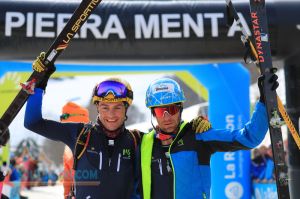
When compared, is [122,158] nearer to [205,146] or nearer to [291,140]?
[205,146]

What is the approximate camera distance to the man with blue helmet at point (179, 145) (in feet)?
A: 8.48

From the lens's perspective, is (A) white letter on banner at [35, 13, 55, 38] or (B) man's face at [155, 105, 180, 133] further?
(A) white letter on banner at [35, 13, 55, 38]

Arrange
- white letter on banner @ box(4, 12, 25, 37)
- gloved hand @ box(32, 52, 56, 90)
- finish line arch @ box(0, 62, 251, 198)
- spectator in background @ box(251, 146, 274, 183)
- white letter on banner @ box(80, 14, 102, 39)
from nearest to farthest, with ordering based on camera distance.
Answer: gloved hand @ box(32, 52, 56, 90)
white letter on banner @ box(4, 12, 25, 37)
white letter on banner @ box(80, 14, 102, 39)
finish line arch @ box(0, 62, 251, 198)
spectator in background @ box(251, 146, 274, 183)

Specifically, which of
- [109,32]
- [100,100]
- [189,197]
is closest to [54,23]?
[109,32]

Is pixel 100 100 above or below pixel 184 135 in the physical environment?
above

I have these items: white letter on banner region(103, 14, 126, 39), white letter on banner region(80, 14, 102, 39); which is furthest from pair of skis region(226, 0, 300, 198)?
white letter on banner region(80, 14, 102, 39)

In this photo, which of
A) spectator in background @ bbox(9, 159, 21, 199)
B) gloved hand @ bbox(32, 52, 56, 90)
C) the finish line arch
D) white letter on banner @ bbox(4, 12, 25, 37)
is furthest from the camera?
spectator in background @ bbox(9, 159, 21, 199)

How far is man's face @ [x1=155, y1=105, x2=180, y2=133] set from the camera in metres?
2.71

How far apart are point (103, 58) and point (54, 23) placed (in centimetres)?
66

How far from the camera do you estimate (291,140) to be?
4.70 meters

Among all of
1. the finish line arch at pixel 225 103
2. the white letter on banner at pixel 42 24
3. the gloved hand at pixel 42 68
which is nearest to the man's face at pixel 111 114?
the gloved hand at pixel 42 68

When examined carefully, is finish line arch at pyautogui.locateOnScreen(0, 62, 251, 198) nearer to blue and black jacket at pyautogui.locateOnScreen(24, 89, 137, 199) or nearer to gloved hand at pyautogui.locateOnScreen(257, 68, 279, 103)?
blue and black jacket at pyautogui.locateOnScreen(24, 89, 137, 199)

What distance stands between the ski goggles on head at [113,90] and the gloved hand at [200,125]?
49cm

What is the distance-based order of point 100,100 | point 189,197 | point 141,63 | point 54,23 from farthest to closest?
point 141,63
point 54,23
point 100,100
point 189,197
